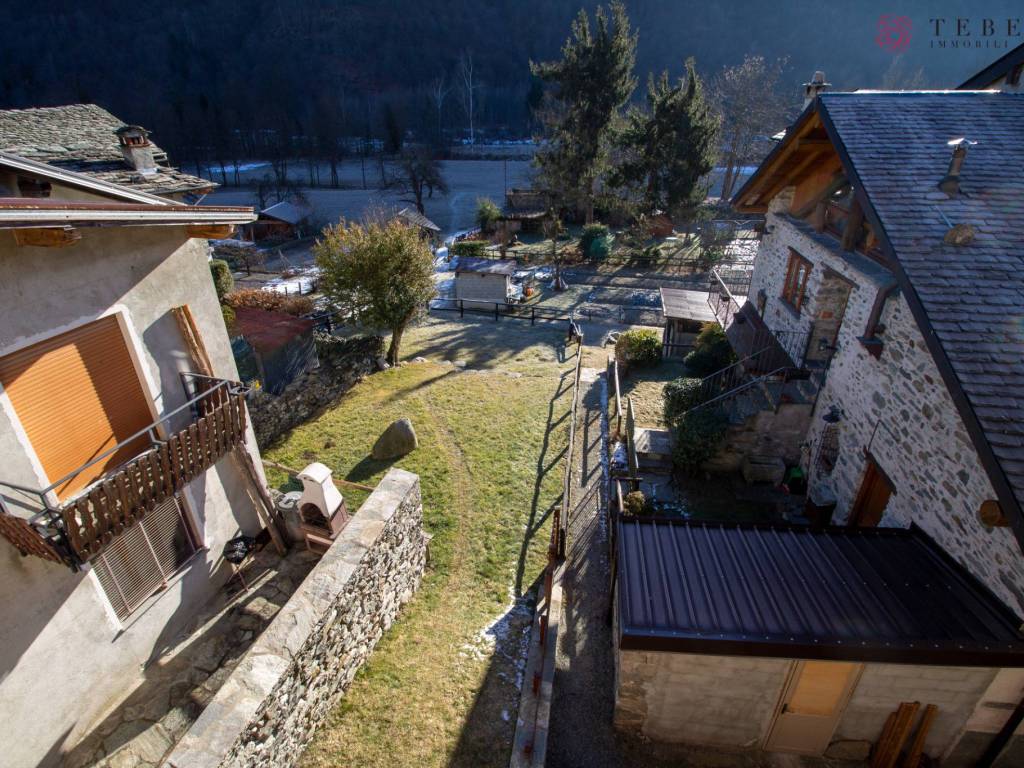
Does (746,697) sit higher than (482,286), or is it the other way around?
(746,697)

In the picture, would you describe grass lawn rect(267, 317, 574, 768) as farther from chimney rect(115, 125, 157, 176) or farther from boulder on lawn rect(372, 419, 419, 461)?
chimney rect(115, 125, 157, 176)

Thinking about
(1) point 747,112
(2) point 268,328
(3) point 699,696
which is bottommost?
(3) point 699,696

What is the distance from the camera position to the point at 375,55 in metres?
100

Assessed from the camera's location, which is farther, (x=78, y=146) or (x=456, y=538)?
(x=78, y=146)

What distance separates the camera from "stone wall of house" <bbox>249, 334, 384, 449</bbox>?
43.1 feet

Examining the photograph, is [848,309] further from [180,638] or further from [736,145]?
[736,145]

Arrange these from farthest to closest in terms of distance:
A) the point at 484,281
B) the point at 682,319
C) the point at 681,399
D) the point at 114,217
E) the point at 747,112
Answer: the point at 747,112
the point at 484,281
the point at 682,319
the point at 681,399
the point at 114,217

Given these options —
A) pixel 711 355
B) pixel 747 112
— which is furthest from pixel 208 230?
pixel 747 112

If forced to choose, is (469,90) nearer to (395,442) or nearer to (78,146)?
(78,146)

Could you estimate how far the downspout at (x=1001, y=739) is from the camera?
5.78 metres

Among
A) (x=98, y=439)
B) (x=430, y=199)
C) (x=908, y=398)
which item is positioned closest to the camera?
(x=98, y=439)

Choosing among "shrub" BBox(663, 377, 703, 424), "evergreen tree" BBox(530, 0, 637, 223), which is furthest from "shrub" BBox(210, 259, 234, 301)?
"evergreen tree" BBox(530, 0, 637, 223)

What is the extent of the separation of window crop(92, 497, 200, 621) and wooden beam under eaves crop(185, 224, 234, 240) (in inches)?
146

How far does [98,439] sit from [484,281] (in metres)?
22.1
